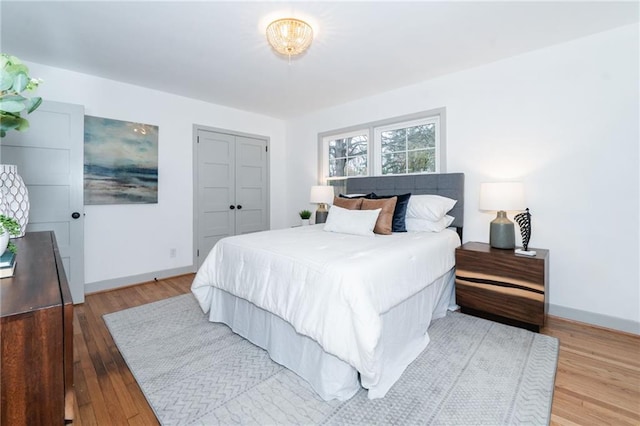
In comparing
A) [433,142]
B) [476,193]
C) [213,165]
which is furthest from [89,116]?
[476,193]

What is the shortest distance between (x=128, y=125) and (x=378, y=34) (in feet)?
10.1

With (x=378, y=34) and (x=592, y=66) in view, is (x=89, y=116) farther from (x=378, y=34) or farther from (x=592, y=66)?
(x=592, y=66)

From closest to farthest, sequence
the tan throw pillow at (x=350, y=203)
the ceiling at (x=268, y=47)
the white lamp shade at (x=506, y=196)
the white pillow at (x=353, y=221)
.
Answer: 1. the ceiling at (x=268, y=47)
2. the white lamp shade at (x=506, y=196)
3. the white pillow at (x=353, y=221)
4. the tan throw pillow at (x=350, y=203)

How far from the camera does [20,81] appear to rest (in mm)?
795

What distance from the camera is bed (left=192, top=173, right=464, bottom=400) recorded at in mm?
1562

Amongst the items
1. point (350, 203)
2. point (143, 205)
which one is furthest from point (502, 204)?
point (143, 205)

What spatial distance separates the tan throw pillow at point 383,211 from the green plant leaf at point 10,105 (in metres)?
2.49

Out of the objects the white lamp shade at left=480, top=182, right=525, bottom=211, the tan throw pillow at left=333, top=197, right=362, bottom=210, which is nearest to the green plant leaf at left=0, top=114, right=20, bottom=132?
the tan throw pillow at left=333, top=197, right=362, bottom=210

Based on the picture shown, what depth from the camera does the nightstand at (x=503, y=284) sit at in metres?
2.32

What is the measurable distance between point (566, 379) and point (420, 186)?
2.14 metres

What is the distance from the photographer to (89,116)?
3.32m

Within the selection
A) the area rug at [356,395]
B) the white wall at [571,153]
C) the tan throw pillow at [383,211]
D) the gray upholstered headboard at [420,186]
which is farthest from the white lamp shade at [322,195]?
the area rug at [356,395]

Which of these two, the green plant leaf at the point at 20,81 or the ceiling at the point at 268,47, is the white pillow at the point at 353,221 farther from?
the green plant leaf at the point at 20,81

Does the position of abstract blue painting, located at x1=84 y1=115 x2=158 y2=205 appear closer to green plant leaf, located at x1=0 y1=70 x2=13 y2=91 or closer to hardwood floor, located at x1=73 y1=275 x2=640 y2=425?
hardwood floor, located at x1=73 y1=275 x2=640 y2=425
